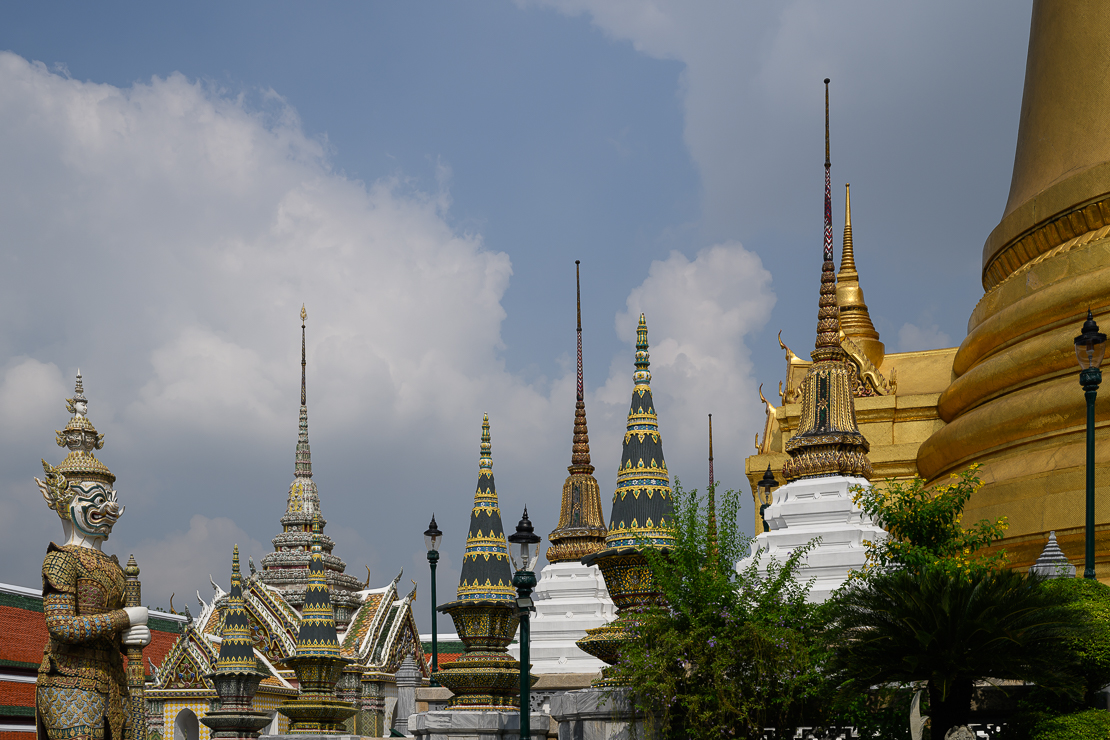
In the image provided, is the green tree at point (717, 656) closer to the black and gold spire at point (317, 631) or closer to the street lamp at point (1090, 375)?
the street lamp at point (1090, 375)

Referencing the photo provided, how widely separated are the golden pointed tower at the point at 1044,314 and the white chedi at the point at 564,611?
6.97m

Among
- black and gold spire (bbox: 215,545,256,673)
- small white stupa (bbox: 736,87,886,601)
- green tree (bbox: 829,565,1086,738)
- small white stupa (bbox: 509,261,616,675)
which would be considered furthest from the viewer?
small white stupa (bbox: 509,261,616,675)

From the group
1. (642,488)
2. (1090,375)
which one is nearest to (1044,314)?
(1090,375)

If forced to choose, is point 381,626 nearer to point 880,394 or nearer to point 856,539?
point 880,394

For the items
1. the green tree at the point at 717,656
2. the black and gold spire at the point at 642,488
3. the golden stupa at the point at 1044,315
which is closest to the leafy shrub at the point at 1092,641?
the green tree at the point at 717,656

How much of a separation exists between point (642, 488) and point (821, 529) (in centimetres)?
704

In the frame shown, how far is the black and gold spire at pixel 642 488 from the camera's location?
43.1ft

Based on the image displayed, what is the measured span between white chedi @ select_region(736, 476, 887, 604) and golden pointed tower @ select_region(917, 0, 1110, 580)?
1.70 m

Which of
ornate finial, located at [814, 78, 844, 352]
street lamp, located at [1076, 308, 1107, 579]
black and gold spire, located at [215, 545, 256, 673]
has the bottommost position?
black and gold spire, located at [215, 545, 256, 673]

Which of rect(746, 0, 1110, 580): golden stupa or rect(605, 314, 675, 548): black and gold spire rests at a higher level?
rect(746, 0, 1110, 580): golden stupa

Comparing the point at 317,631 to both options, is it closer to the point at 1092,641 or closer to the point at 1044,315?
the point at 1092,641

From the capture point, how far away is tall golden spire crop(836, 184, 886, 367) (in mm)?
30141

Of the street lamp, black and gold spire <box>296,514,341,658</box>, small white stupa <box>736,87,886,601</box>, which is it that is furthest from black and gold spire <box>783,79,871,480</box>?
black and gold spire <box>296,514,341,658</box>

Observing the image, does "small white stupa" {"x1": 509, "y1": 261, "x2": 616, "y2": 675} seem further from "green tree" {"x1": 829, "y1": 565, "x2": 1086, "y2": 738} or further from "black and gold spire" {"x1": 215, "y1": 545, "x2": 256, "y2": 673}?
"green tree" {"x1": 829, "y1": 565, "x2": 1086, "y2": 738}
